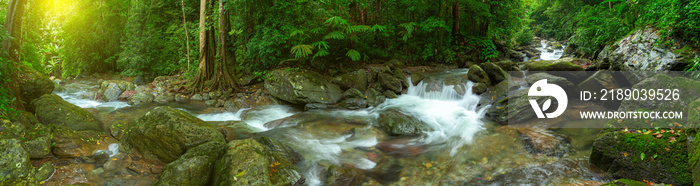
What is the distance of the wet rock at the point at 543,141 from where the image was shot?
5.58 meters

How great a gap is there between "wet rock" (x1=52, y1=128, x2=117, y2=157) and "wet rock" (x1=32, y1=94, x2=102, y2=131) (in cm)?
57

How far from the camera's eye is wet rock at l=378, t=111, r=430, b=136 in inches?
290

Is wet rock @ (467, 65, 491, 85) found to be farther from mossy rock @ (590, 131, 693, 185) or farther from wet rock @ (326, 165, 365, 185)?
wet rock @ (326, 165, 365, 185)

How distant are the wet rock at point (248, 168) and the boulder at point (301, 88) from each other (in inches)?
195

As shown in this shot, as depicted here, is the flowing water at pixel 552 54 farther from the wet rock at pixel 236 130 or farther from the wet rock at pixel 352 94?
the wet rock at pixel 236 130

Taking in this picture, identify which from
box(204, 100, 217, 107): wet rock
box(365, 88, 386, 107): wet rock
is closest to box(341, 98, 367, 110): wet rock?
box(365, 88, 386, 107): wet rock

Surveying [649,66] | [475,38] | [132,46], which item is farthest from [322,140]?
[132,46]

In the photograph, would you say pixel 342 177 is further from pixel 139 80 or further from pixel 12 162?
pixel 139 80

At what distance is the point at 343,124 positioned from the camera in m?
8.12

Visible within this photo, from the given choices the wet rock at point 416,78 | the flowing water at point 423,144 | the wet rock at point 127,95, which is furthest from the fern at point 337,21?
the wet rock at point 127,95

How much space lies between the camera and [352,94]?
396 inches

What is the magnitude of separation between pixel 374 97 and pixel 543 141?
521cm

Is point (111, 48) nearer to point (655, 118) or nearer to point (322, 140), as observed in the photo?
point (322, 140)

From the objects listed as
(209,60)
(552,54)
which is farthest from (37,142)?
(552,54)
